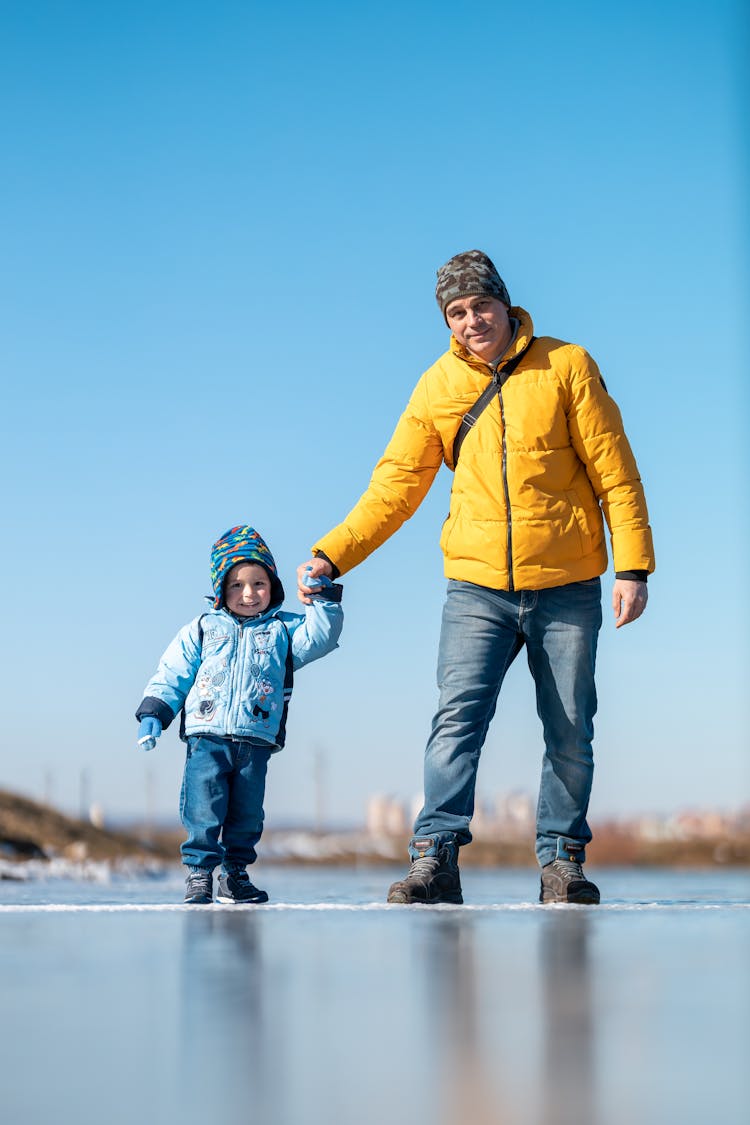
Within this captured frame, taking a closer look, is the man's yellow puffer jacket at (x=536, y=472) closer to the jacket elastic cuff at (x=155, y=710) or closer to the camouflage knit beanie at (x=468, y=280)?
the camouflage knit beanie at (x=468, y=280)

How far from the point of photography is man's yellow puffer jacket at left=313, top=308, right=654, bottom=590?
4.04 metres

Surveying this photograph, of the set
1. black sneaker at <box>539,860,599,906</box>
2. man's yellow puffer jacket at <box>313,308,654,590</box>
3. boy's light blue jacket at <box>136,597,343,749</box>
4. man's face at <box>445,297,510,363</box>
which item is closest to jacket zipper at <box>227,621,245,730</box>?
boy's light blue jacket at <box>136,597,343,749</box>

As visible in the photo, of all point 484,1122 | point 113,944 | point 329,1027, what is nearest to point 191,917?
point 113,944

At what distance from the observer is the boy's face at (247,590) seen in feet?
15.3

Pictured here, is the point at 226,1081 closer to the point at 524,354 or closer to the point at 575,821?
the point at 575,821

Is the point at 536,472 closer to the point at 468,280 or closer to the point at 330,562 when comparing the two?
the point at 468,280

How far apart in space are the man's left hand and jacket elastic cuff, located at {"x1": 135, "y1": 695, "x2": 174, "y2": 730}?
160 centimetres

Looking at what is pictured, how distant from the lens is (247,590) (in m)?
4.65

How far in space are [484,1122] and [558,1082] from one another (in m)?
0.16

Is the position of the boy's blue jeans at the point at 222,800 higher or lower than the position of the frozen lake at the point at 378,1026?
higher

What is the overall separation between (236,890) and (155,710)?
0.68 metres

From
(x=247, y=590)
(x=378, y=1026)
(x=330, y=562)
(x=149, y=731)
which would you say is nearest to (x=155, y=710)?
(x=149, y=731)

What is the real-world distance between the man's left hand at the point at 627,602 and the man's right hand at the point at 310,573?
3.19 ft

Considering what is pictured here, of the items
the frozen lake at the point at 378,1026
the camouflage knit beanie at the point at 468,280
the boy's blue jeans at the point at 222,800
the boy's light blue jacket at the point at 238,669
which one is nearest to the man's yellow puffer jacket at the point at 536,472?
the camouflage knit beanie at the point at 468,280
